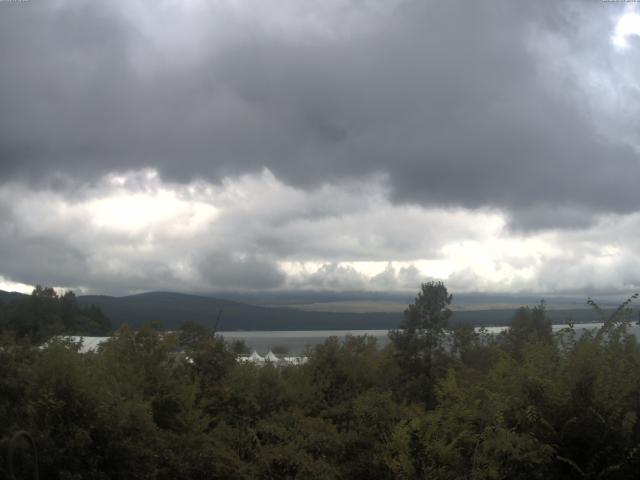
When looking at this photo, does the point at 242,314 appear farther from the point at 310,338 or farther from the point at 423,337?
the point at 423,337

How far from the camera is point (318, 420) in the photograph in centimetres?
1338

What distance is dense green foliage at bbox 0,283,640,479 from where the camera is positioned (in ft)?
30.5

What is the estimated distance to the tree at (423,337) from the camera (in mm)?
23594

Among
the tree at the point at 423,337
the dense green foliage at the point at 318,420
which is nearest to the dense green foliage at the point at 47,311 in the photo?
the tree at the point at 423,337

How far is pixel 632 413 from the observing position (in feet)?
28.8

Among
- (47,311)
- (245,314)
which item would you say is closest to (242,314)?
(245,314)

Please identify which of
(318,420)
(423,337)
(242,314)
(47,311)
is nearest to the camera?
(318,420)

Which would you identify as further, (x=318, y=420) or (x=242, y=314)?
(x=242, y=314)

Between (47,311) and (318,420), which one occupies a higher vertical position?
(47,311)

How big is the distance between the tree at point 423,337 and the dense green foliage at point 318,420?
286 inches

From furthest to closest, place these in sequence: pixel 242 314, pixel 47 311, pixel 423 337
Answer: pixel 242 314
pixel 47 311
pixel 423 337

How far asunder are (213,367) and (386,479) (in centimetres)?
766

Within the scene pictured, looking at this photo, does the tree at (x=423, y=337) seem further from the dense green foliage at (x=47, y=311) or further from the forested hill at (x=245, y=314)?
the forested hill at (x=245, y=314)

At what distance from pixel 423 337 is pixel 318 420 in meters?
13.2
